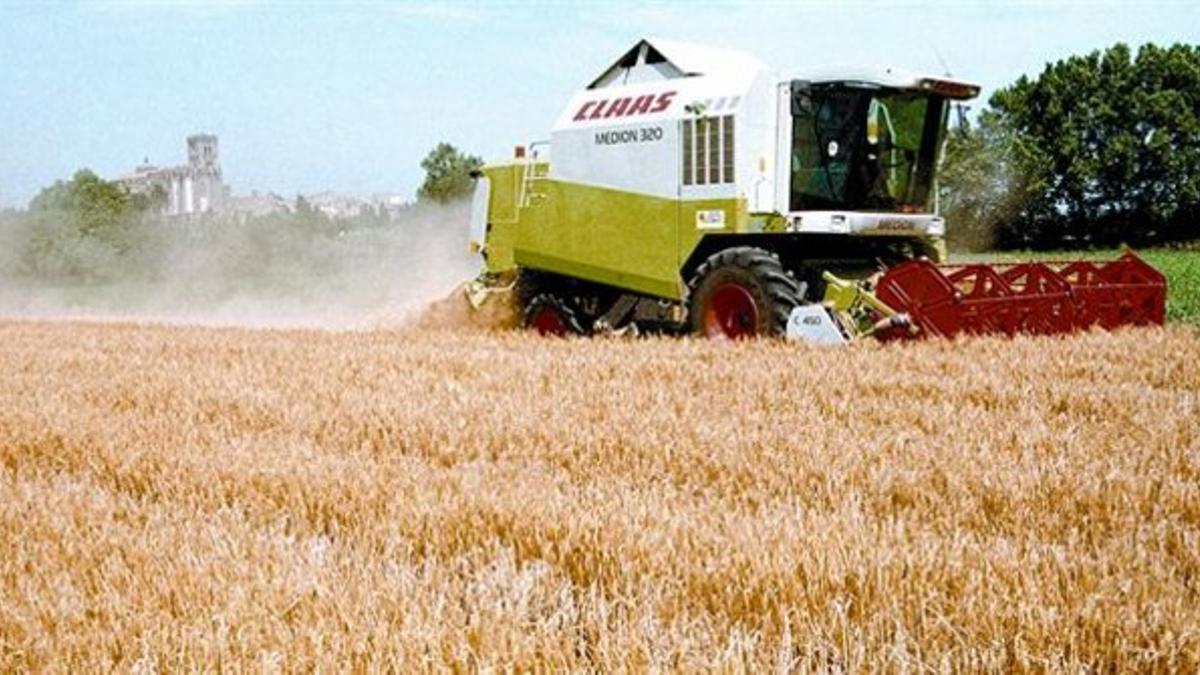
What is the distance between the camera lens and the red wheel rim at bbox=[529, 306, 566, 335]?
38.8 feet

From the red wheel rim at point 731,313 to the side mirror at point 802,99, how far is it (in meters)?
1.48

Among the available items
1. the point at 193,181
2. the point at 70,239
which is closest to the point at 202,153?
the point at 193,181

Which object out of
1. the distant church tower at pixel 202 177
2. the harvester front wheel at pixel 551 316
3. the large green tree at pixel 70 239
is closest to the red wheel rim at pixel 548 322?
the harvester front wheel at pixel 551 316

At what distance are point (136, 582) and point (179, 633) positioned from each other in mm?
411

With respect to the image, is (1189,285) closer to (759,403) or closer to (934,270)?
(934,270)

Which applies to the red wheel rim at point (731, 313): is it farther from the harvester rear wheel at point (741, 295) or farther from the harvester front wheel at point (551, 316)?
the harvester front wheel at point (551, 316)

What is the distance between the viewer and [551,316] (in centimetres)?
1195

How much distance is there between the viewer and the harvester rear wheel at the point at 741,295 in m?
9.41

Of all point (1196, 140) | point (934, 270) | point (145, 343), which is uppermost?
point (1196, 140)

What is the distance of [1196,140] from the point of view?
168 feet

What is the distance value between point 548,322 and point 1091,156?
148 ft

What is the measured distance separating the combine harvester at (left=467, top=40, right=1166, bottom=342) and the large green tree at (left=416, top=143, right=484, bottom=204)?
40.8m

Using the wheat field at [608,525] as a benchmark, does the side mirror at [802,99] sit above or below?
above

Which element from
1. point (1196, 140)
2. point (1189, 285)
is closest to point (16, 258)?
point (1189, 285)
